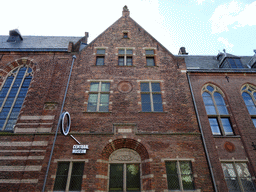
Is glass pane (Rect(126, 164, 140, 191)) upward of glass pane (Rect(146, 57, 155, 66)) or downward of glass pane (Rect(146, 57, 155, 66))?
downward

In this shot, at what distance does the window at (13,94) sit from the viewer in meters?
11.2

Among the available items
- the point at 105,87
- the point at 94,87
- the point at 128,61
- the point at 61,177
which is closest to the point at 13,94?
the point at 94,87

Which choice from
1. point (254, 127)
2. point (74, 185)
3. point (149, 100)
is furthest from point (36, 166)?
point (254, 127)

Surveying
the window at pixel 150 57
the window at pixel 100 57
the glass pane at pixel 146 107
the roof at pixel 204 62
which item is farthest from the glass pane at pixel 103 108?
the roof at pixel 204 62

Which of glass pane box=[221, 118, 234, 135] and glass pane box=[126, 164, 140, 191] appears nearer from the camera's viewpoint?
glass pane box=[126, 164, 140, 191]

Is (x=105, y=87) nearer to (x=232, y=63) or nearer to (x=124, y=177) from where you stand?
(x=124, y=177)

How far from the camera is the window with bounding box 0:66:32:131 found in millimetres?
11172

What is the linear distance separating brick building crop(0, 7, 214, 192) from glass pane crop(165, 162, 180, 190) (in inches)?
1.9

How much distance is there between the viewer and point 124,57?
44.7ft

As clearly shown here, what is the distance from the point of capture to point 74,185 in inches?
339

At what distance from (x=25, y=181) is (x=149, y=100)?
863 cm

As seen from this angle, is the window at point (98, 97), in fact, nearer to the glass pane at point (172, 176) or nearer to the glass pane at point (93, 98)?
the glass pane at point (93, 98)

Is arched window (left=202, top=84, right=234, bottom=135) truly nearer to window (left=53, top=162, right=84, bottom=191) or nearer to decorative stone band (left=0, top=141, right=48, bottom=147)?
window (left=53, top=162, right=84, bottom=191)

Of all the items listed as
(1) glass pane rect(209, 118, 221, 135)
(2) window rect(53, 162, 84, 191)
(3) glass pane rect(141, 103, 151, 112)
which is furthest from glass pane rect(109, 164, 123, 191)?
(1) glass pane rect(209, 118, 221, 135)
